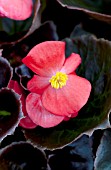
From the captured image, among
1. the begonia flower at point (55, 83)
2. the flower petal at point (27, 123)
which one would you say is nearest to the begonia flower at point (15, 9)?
the begonia flower at point (55, 83)

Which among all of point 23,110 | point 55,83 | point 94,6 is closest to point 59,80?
point 55,83

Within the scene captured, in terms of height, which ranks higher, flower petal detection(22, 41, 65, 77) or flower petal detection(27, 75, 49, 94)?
flower petal detection(22, 41, 65, 77)

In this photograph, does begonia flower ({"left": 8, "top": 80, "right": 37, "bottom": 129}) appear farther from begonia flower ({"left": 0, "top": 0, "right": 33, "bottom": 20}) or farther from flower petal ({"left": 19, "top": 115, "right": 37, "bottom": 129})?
begonia flower ({"left": 0, "top": 0, "right": 33, "bottom": 20})

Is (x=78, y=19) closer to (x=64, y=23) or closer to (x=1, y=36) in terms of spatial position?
(x=64, y=23)

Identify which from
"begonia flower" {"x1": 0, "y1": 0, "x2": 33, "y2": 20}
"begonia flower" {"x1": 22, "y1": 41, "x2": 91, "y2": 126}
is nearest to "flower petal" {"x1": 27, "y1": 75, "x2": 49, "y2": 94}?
"begonia flower" {"x1": 22, "y1": 41, "x2": 91, "y2": 126}

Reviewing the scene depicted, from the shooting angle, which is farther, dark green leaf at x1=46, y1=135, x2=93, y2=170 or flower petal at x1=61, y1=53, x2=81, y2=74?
dark green leaf at x1=46, y1=135, x2=93, y2=170

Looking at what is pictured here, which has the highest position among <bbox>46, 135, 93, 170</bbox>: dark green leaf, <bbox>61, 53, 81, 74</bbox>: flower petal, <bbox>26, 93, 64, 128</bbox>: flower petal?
<bbox>61, 53, 81, 74</bbox>: flower petal

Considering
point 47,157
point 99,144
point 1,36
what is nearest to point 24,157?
point 47,157
